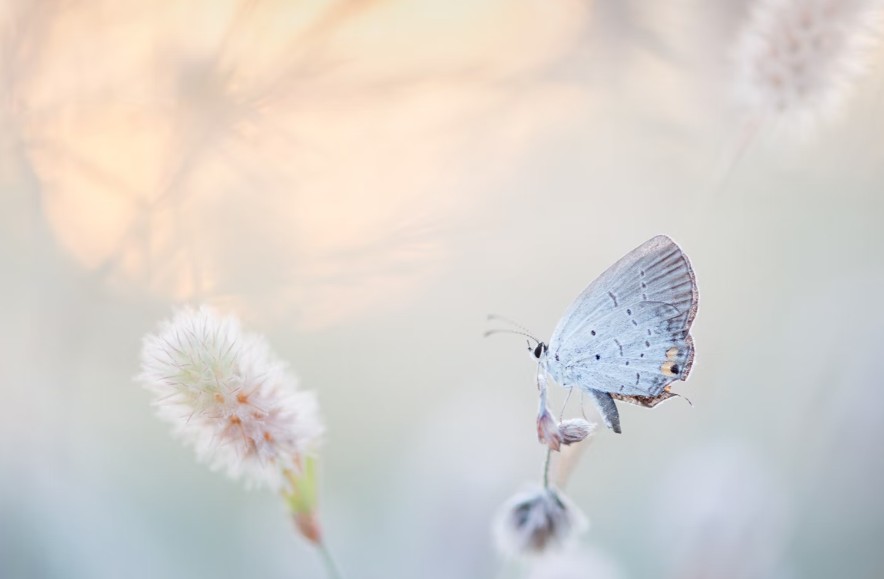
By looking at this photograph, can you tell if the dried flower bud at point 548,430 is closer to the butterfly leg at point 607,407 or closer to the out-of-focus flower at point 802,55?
the butterfly leg at point 607,407

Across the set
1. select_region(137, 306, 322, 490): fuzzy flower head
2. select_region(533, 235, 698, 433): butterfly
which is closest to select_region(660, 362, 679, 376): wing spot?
select_region(533, 235, 698, 433): butterfly

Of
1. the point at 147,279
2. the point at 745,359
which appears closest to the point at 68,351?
the point at 147,279

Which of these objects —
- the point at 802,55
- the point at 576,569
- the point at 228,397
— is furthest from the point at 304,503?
the point at 802,55

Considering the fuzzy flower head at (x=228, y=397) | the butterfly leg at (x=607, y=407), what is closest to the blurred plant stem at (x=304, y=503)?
the fuzzy flower head at (x=228, y=397)

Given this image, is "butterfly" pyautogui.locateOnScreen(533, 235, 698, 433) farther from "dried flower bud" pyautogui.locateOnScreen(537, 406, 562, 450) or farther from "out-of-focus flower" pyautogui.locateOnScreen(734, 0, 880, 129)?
"out-of-focus flower" pyautogui.locateOnScreen(734, 0, 880, 129)

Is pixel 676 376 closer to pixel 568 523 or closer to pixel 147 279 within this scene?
pixel 568 523

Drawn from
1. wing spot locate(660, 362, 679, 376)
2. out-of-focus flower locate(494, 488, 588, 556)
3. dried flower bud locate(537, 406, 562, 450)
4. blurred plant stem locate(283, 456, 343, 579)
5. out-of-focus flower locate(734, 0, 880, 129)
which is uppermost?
out-of-focus flower locate(734, 0, 880, 129)
